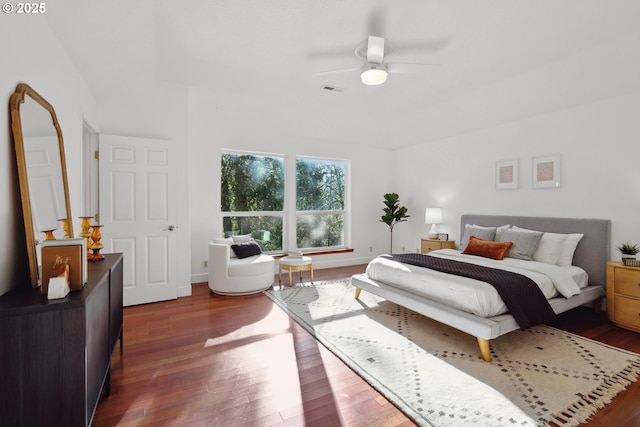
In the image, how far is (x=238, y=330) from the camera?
9.99 ft

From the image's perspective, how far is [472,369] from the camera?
2.30 meters

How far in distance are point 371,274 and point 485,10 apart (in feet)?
9.39

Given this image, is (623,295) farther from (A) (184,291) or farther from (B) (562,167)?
(A) (184,291)

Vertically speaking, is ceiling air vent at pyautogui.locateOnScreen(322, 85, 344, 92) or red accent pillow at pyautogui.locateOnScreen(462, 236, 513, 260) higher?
ceiling air vent at pyautogui.locateOnScreen(322, 85, 344, 92)

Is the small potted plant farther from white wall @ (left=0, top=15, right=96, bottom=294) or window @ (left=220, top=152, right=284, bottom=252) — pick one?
white wall @ (left=0, top=15, right=96, bottom=294)

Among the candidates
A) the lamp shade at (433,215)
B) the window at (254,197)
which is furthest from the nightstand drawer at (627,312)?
the window at (254,197)

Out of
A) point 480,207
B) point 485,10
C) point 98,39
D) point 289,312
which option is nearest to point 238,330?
point 289,312

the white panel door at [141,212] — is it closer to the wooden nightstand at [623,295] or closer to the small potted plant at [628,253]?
the wooden nightstand at [623,295]

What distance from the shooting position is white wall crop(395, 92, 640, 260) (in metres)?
3.41

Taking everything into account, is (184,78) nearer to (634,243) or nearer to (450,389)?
(450,389)

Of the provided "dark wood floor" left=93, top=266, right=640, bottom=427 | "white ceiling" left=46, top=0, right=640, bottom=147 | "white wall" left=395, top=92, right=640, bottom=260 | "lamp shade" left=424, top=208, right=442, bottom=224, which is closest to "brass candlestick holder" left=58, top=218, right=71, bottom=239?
"dark wood floor" left=93, top=266, right=640, bottom=427

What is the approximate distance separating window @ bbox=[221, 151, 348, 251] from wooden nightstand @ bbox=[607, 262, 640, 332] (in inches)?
159

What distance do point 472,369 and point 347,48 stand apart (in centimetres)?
311

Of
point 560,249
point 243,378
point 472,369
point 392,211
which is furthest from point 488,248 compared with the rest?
point 243,378
